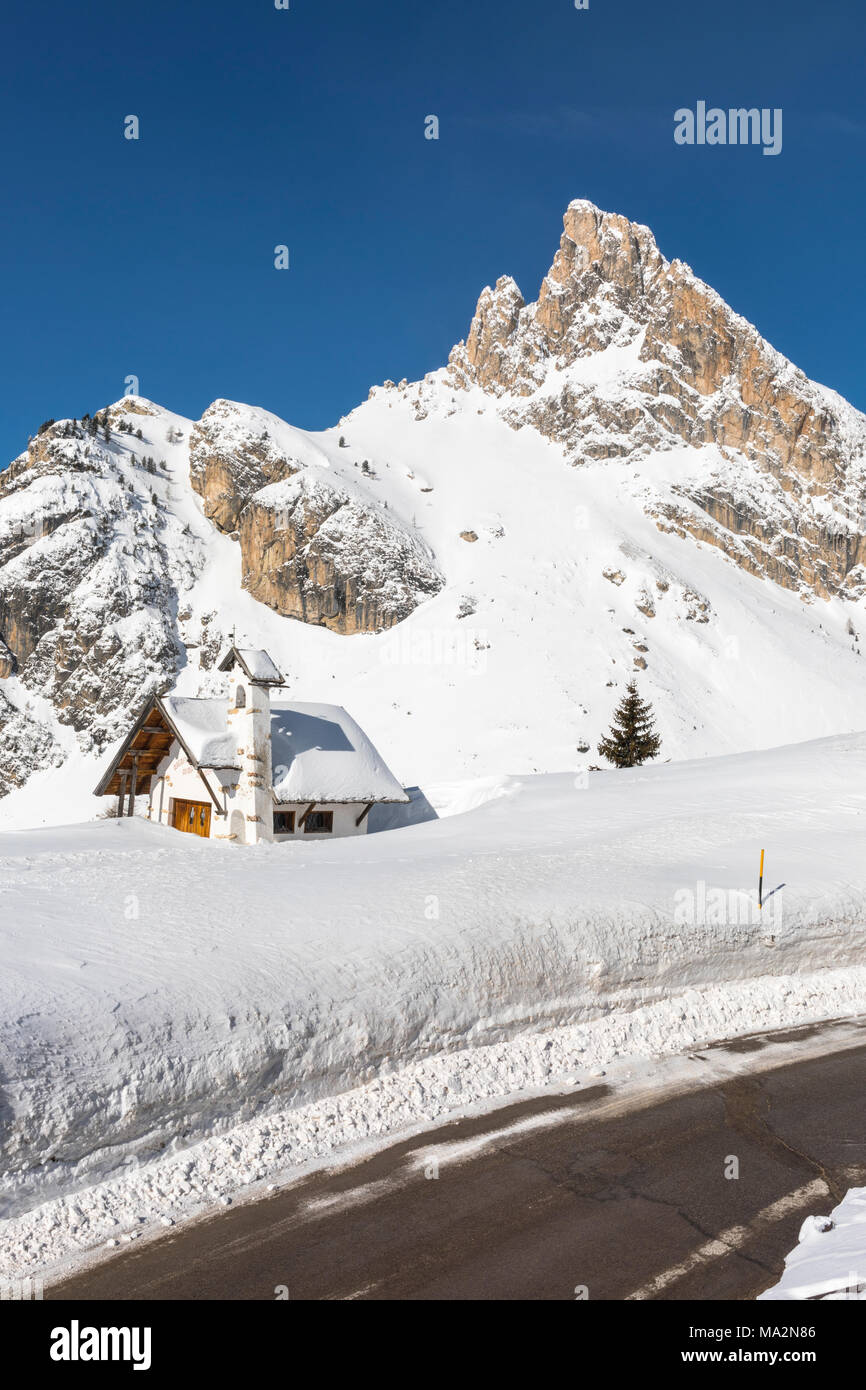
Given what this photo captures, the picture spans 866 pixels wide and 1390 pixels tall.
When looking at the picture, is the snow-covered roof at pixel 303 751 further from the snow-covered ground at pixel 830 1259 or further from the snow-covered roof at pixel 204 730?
the snow-covered ground at pixel 830 1259

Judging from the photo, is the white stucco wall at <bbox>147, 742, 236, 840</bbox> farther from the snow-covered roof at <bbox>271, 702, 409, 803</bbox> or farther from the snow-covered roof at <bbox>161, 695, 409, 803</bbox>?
the snow-covered roof at <bbox>271, 702, 409, 803</bbox>

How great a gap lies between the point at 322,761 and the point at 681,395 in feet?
326

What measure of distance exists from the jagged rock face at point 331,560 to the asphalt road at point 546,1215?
69849mm

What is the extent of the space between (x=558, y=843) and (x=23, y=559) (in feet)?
243

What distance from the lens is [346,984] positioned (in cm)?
1070

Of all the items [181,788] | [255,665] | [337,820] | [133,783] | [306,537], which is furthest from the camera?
[306,537]

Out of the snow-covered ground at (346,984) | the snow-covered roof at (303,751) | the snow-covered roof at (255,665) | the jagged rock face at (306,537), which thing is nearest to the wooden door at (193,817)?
the snow-covered roof at (303,751)

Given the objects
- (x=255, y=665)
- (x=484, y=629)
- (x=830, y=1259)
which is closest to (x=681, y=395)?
(x=484, y=629)

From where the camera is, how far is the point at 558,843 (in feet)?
64.7

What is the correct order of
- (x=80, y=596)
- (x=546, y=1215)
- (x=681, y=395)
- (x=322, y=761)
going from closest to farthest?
(x=546, y=1215) → (x=322, y=761) → (x=80, y=596) → (x=681, y=395)

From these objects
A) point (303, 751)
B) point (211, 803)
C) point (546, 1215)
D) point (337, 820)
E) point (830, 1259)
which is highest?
point (303, 751)

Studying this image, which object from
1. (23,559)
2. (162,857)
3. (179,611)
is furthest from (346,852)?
(23,559)

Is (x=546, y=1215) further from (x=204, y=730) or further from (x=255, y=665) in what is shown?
(x=204, y=730)
